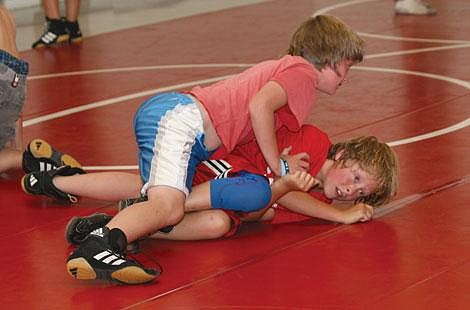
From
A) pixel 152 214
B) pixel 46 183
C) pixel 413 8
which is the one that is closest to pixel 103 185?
pixel 46 183

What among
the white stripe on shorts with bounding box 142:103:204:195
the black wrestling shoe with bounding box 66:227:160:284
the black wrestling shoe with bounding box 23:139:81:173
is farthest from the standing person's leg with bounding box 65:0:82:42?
the black wrestling shoe with bounding box 66:227:160:284

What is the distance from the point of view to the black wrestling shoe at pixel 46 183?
5125 millimetres

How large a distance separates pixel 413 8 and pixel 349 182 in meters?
5.36

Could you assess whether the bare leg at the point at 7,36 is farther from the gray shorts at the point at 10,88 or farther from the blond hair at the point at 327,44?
the blond hair at the point at 327,44

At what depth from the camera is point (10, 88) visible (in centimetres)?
552

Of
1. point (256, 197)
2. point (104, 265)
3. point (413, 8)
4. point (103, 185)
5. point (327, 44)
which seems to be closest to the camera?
point (104, 265)

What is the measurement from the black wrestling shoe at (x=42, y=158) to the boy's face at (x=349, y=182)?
4.07 ft

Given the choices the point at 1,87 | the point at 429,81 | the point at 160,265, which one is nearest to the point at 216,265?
the point at 160,265

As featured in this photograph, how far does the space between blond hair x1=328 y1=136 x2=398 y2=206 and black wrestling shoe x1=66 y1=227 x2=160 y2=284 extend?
0.95 metres

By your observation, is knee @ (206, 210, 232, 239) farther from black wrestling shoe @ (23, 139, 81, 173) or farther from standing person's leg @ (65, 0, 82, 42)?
standing person's leg @ (65, 0, 82, 42)

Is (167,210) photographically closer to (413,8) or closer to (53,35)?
(53,35)

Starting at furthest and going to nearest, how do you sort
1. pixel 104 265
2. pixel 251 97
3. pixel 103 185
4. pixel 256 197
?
pixel 103 185, pixel 251 97, pixel 256 197, pixel 104 265

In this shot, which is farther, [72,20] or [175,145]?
[72,20]

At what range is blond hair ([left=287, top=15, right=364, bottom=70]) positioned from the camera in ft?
15.6
